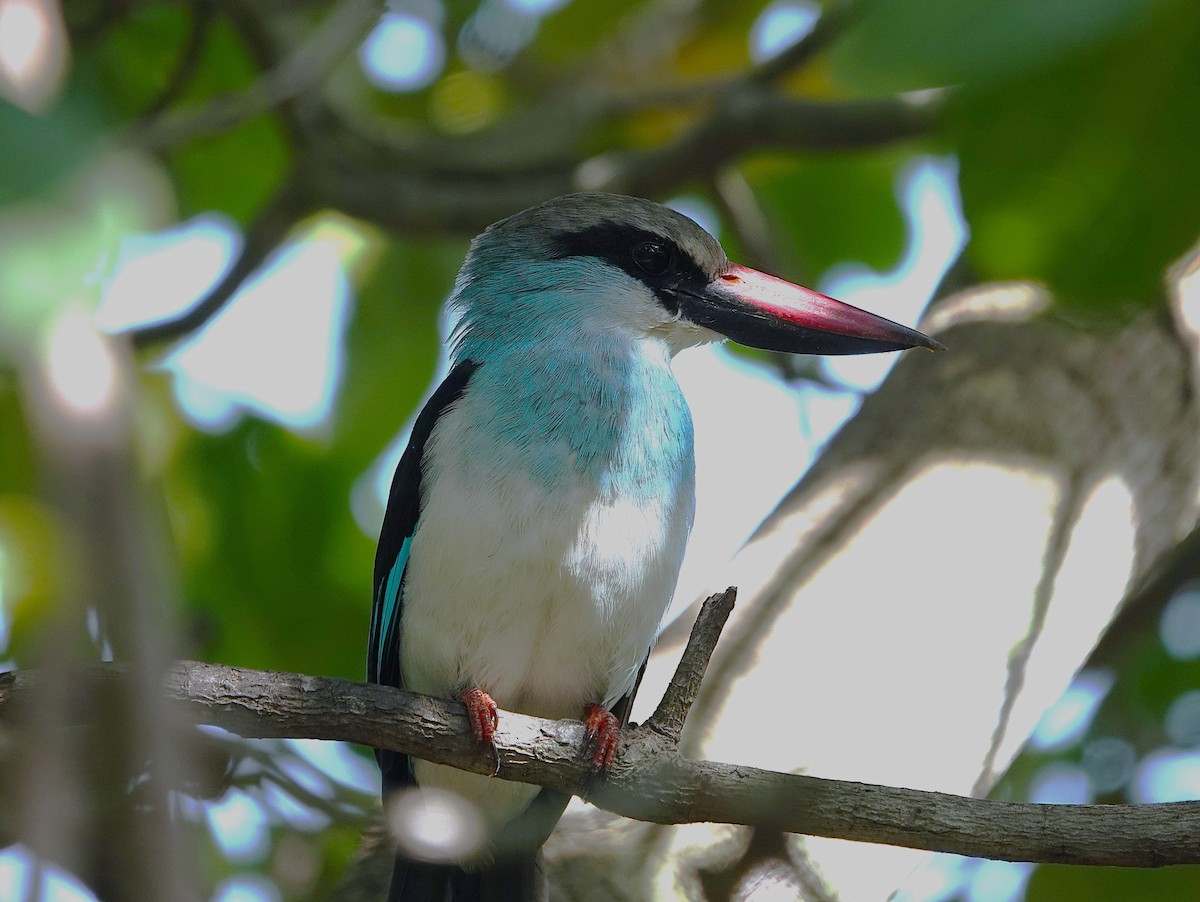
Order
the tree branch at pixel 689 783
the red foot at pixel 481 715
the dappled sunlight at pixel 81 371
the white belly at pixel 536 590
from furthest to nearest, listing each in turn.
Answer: the white belly at pixel 536 590 → the red foot at pixel 481 715 → the tree branch at pixel 689 783 → the dappled sunlight at pixel 81 371

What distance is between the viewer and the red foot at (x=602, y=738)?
8.09 feet

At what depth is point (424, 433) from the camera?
3.08 meters

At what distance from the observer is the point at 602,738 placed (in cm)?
255

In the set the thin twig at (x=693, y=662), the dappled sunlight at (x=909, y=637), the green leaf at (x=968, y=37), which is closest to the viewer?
the green leaf at (x=968, y=37)

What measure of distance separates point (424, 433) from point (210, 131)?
82 centimetres

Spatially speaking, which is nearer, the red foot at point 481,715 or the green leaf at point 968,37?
the green leaf at point 968,37

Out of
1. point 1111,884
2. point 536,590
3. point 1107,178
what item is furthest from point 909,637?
point 1107,178

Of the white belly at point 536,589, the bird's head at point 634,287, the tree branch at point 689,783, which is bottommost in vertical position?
the tree branch at point 689,783

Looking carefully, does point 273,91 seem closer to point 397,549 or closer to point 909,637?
point 397,549

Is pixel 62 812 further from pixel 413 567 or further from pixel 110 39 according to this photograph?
pixel 110 39

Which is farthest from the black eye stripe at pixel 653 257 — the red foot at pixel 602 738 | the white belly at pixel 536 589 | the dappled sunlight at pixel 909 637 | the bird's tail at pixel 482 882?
the bird's tail at pixel 482 882

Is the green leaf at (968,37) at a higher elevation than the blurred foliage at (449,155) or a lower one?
lower

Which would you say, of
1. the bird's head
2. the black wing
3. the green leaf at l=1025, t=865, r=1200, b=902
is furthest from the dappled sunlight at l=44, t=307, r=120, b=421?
the green leaf at l=1025, t=865, r=1200, b=902

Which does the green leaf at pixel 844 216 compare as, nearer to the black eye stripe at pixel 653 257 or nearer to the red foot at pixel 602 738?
the black eye stripe at pixel 653 257
